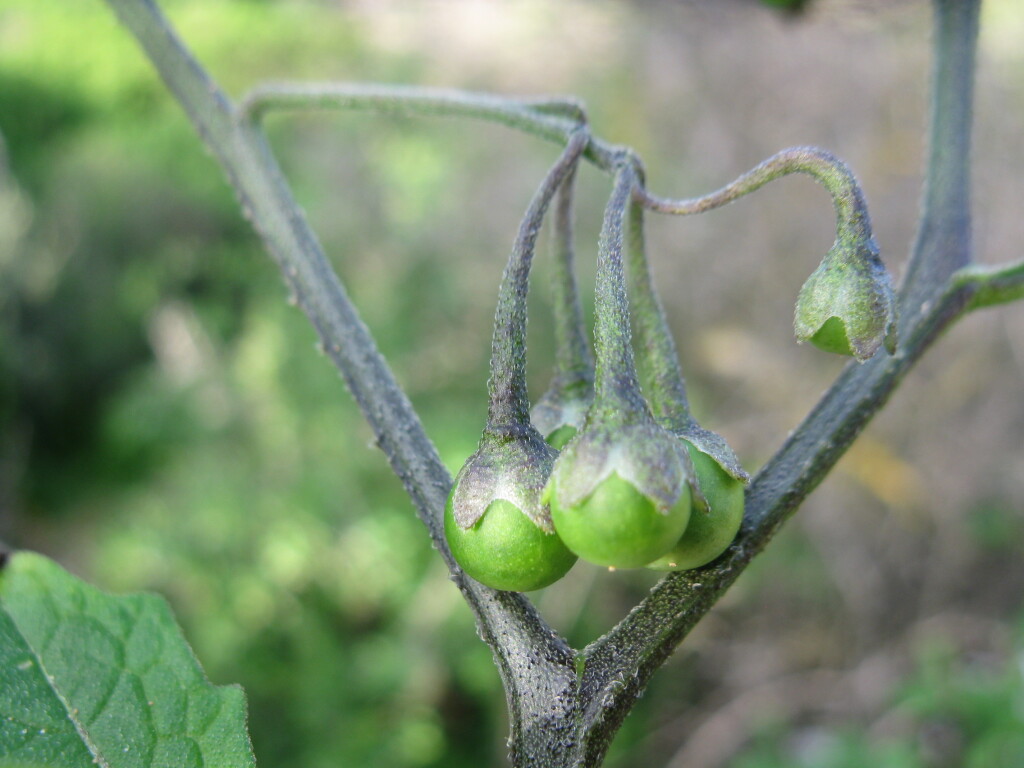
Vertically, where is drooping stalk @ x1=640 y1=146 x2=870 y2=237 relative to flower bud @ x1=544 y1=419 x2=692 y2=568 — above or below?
above

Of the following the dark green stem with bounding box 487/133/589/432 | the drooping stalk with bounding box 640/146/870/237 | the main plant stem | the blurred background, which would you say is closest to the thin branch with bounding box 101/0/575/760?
the main plant stem

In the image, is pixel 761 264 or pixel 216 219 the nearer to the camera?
pixel 761 264

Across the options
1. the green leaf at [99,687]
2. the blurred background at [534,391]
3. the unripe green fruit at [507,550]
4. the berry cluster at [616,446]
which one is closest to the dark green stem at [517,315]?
the berry cluster at [616,446]

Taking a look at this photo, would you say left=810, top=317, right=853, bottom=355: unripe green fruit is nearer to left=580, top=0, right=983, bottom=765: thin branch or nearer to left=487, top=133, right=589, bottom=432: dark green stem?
left=580, top=0, right=983, bottom=765: thin branch

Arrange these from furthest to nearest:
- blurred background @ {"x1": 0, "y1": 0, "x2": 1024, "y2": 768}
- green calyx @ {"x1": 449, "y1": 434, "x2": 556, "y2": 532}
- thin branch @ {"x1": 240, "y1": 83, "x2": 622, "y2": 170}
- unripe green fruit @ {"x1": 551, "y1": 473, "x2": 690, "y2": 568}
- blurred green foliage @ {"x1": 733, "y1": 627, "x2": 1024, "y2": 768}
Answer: blurred background @ {"x1": 0, "y1": 0, "x2": 1024, "y2": 768}, blurred green foliage @ {"x1": 733, "y1": 627, "x2": 1024, "y2": 768}, thin branch @ {"x1": 240, "y1": 83, "x2": 622, "y2": 170}, green calyx @ {"x1": 449, "y1": 434, "x2": 556, "y2": 532}, unripe green fruit @ {"x1": 551, "y1": 473, "x2": 690, "y2": 568}

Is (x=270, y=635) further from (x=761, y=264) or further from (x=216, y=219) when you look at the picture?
(x=216, y=219)

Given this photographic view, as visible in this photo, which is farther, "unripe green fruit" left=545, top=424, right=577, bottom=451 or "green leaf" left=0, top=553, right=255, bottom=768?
"unripe green fruit" left=545, top=424, right=577, bottom=451

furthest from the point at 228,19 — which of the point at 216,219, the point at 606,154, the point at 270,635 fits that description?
the point at 606,154

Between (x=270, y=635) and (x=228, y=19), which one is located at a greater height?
(x=228, y=19)

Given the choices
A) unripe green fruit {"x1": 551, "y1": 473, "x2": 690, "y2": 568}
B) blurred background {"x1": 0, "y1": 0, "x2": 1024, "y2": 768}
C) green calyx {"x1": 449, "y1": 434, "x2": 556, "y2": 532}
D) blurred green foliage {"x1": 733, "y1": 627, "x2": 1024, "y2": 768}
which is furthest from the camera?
blurred background {"x1": 0, "y1": 0, "x2": 1024, "y2": 768}
